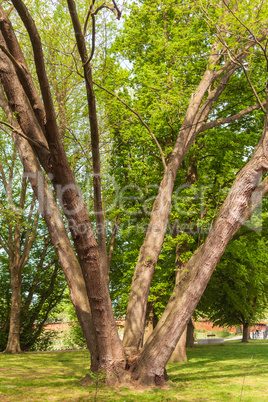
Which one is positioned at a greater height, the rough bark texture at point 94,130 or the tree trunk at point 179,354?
the rough bark texture at point 94,130

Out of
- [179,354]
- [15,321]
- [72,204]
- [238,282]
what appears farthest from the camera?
[238,282]

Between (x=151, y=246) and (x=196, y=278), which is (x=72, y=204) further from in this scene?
(x=196, y=278)

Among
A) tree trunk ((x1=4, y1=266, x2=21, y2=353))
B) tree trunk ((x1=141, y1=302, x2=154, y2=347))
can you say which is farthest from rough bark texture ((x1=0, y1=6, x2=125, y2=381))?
tree trunk ((x1=4, y1=266, x2=21, y2=353))

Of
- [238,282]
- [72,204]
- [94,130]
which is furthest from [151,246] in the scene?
[238,282]

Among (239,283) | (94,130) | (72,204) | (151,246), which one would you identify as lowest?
(239,283)

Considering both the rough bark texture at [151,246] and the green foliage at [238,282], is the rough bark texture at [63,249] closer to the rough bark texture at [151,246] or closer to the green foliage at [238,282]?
the rough bark texture at [151,246]

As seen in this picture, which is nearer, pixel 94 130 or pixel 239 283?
pixel 94 130

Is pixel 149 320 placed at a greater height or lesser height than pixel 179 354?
greater

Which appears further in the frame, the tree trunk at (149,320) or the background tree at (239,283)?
the background tree at (239,283)

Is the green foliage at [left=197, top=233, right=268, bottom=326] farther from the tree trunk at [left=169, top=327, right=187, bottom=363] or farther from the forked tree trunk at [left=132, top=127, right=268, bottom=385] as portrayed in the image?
the forked tree trunk at [left=132, top=127, right=268, bottom=385]

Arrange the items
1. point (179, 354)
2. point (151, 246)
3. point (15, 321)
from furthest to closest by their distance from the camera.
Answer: point (15, 321), point (179, 354), point (151, 246)

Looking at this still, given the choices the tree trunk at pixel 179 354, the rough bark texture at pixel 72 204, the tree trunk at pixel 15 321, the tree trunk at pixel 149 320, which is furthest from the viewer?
the tree trunk at pixel 15 321

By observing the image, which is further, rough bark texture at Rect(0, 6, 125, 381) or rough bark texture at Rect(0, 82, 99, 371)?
rough bark texture at Rect(0, 82, 99, 371)

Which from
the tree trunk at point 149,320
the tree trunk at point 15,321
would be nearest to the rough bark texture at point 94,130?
the tree trunk at point 149,320
